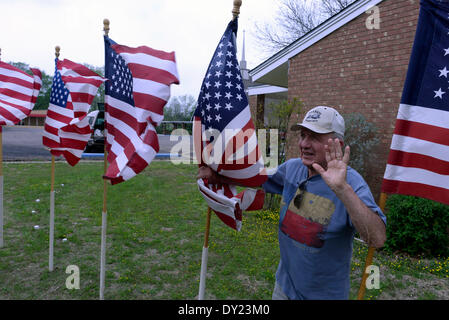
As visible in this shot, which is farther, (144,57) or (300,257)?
(144,57)

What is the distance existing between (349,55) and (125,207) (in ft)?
21.1

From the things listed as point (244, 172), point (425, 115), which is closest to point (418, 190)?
point (425, 115)

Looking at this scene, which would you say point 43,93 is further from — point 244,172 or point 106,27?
point 244,172

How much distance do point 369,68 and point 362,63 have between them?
23 centimetres

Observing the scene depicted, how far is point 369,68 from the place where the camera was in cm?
629

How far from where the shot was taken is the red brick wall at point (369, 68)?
5.81 m

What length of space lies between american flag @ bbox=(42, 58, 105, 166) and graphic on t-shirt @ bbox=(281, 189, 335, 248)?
2535mm

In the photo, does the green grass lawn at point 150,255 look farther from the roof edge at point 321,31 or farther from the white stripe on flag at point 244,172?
the roof edge at point 321,31

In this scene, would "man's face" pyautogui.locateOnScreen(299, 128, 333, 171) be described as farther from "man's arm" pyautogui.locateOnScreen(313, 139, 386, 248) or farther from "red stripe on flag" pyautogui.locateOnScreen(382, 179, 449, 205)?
"red stripe on flag" pyautogui.locateOnScreen(382, 179, 449, 205)

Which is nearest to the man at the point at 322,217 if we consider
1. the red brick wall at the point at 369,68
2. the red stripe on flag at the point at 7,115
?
the red stripe on flag at the point at 7,115

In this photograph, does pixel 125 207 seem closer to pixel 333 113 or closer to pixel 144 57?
pixel 144 57

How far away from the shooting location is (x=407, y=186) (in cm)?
205

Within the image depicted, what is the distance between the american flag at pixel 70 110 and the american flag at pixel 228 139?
1.67 meters

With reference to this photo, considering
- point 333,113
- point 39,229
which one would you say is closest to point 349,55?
point 333,113
